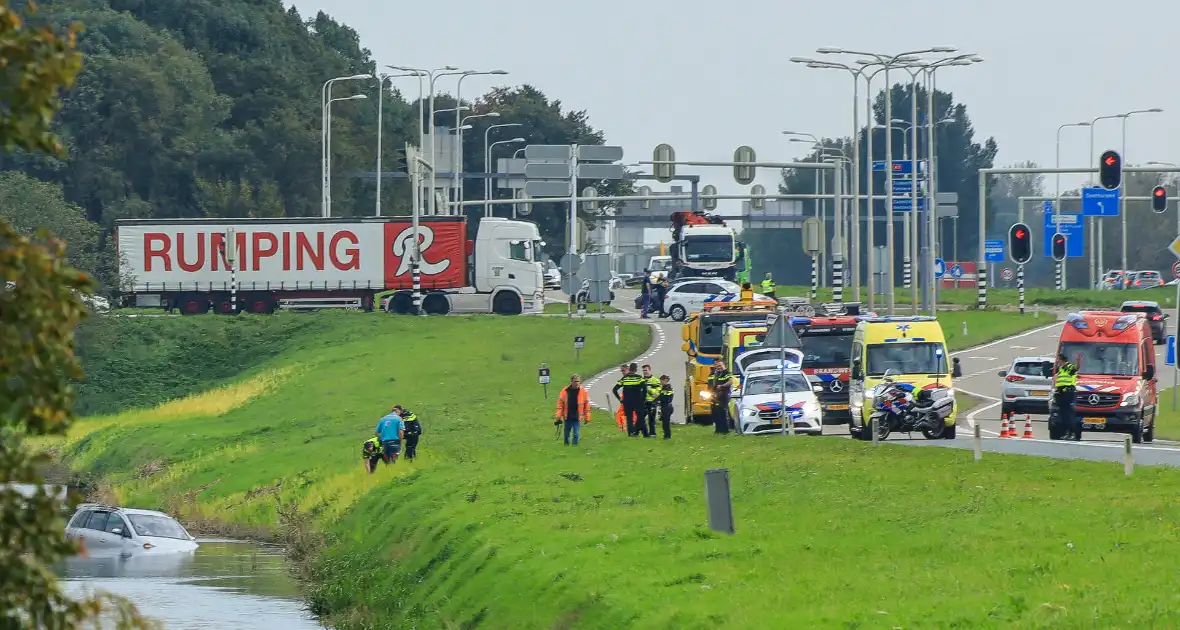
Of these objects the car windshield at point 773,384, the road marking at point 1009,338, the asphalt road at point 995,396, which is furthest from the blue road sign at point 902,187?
the car windshield at point 773,384

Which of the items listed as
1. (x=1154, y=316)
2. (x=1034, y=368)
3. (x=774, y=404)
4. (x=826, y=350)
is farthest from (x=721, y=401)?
(x=1154, y=316)

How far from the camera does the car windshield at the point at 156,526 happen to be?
35250 millimetres

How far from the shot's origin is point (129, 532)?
114ft

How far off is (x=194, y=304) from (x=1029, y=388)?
40.8 m

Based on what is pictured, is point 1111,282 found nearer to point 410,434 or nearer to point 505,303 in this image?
point 505,303

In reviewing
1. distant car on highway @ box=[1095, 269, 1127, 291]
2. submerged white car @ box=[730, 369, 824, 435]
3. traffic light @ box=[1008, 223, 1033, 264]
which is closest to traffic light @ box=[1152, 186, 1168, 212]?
traffic light @ box=[1008, 223, 1033, 264]

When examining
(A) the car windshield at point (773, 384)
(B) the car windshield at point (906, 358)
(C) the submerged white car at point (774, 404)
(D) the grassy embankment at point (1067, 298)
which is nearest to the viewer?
(B) the car windshield at point (906, 358)

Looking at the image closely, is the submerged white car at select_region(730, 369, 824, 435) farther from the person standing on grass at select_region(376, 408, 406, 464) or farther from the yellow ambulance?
the person standing on grass at select_region(376, 408, 406, 464)

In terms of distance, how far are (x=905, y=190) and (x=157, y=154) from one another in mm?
37241

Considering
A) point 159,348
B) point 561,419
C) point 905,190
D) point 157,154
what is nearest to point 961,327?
point 905,190

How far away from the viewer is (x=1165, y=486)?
70.1 ft

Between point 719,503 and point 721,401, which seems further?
point 721,401

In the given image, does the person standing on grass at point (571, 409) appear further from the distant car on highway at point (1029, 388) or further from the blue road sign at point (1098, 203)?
the blue road sign at point (1098, 203)

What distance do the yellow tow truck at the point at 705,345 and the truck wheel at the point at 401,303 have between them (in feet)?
95.4
